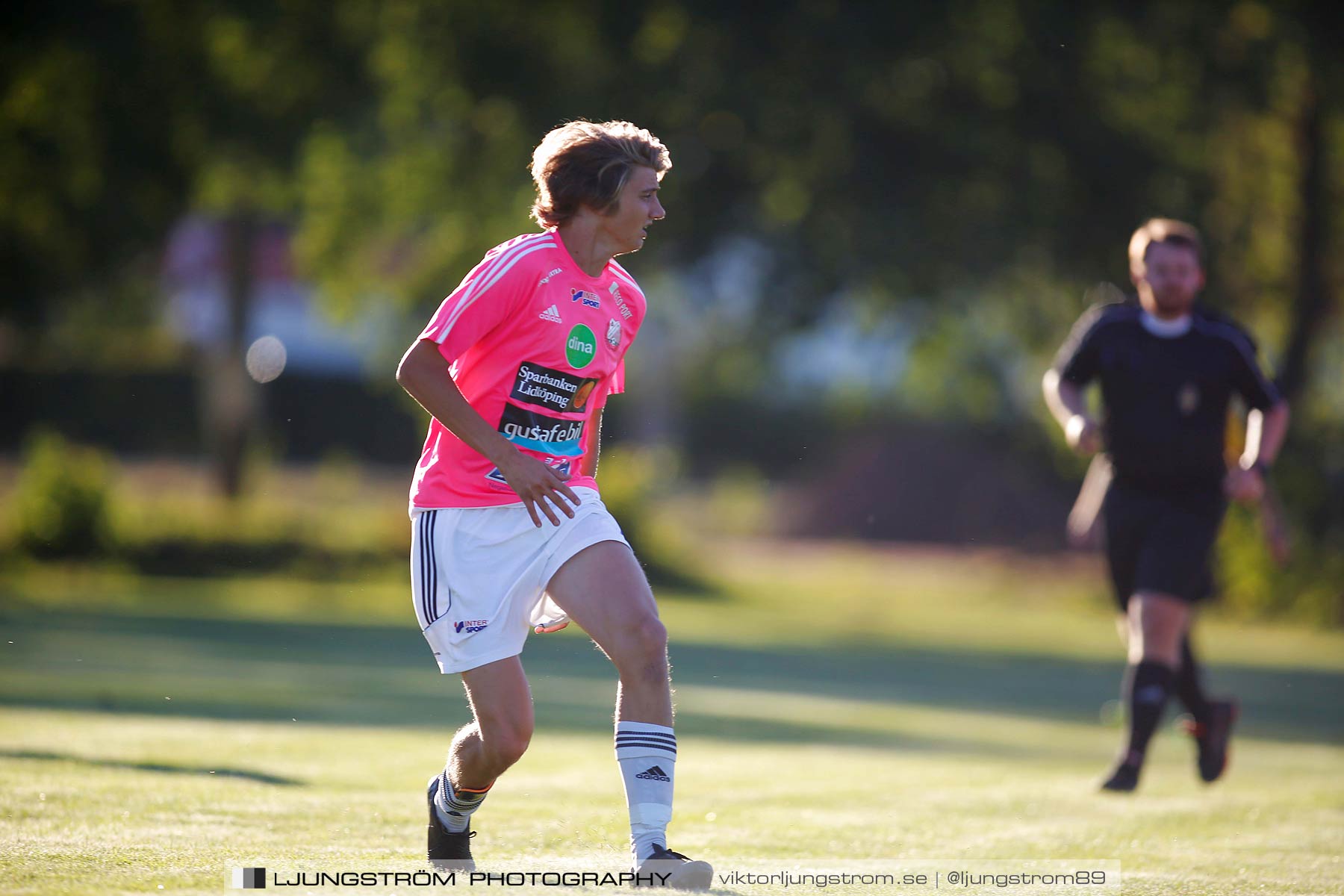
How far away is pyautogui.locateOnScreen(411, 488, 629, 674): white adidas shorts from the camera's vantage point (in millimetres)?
4730

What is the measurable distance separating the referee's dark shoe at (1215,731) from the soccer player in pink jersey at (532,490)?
12.0 feet

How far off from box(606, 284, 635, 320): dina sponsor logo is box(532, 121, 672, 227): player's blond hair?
24 cm

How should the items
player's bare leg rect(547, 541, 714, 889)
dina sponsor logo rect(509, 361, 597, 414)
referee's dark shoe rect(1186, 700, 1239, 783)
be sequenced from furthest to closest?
referee's dark shoe rect(1186, 700, 1239, 783), dina sponsor logo rect(509, 361, 597, 414), player's bare leg rect(547, 541, 714, 889)

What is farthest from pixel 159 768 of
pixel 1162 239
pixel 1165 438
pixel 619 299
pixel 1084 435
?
pixel 1162 239

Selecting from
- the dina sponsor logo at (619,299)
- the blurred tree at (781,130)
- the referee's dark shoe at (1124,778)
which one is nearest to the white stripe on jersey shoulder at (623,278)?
the dina sponsor logo at (619,299)

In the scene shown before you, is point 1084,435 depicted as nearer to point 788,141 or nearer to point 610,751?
point 610,751

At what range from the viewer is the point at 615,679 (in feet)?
42.8

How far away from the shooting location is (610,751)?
8.34 metres

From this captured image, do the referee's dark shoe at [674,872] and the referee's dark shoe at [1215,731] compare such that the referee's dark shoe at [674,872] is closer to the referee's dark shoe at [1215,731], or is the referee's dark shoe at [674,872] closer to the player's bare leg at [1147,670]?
the player's bare leg at [1147,670]

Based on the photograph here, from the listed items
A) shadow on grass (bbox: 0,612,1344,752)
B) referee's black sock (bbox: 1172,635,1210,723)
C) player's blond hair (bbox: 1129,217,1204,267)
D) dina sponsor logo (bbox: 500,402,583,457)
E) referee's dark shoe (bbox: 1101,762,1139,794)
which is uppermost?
player's blond hair (bbox: 1129,217,1204,267)

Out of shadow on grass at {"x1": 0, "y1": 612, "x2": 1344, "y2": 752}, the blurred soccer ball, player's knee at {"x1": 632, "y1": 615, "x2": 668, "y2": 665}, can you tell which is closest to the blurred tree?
shadow on grass at {"x1": 0, "y1": 612, "x2": 1344, "y2": 752}

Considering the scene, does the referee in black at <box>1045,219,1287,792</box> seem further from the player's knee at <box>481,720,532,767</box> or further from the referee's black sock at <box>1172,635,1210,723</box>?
the player's knee at <box>481,720,532,767</box>

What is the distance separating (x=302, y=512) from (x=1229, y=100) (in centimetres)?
1325

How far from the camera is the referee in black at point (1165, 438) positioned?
7258 mm
